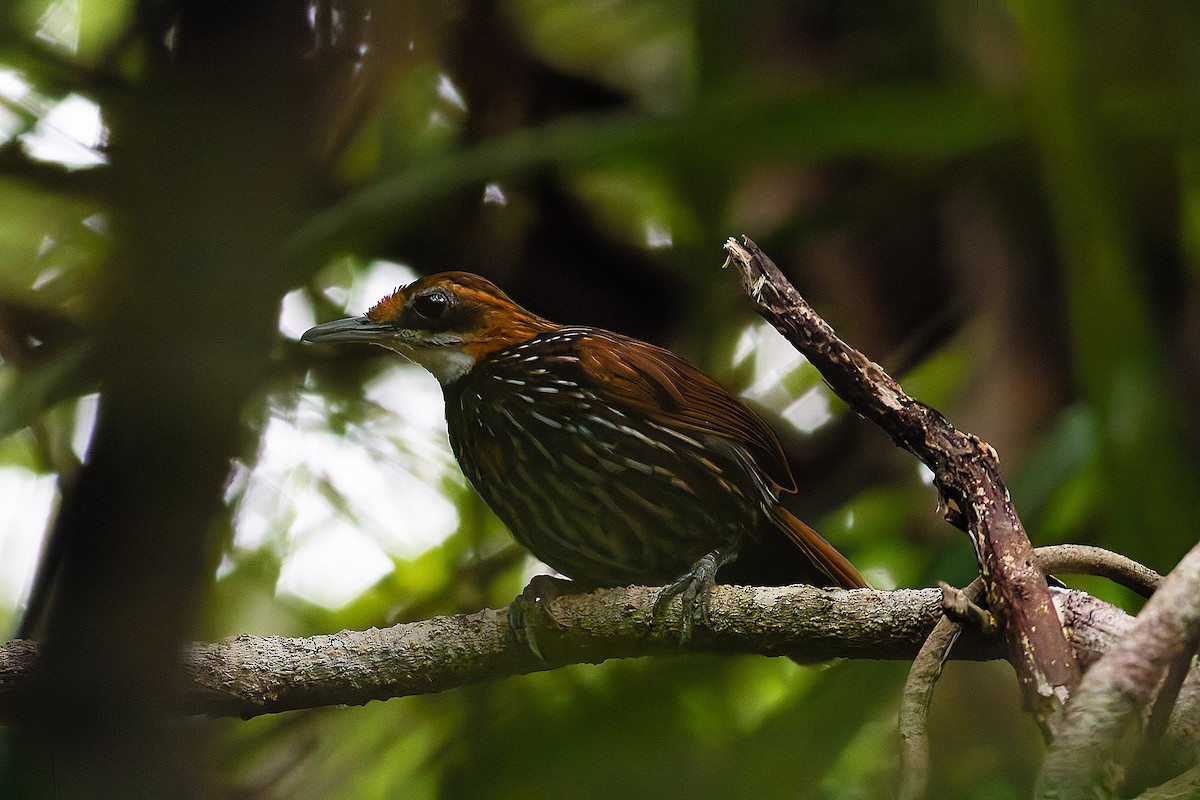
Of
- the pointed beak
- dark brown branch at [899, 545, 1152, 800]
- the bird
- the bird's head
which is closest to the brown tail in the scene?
the bird

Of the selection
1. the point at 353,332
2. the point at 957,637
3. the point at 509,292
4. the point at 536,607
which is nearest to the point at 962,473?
the point at 957,637

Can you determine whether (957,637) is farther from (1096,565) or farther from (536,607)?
(536,607)

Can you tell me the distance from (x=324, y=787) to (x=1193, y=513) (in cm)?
111

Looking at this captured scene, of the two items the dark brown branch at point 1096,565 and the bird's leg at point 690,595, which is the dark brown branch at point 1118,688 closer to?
the dark brown branch at point 1096,565

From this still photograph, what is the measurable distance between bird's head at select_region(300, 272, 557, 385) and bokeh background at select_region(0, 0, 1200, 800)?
1.21 feet

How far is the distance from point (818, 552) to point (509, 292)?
0.65 meters

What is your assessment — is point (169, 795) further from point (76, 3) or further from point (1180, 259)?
point (1180, 259)

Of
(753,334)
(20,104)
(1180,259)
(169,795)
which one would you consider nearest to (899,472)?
(753,334)

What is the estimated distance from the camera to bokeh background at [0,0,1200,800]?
4.04 ft

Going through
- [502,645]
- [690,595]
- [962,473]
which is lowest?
[502,645]

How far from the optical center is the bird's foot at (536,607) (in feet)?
3.52

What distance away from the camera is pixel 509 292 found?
1.58m

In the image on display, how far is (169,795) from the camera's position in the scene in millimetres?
1256

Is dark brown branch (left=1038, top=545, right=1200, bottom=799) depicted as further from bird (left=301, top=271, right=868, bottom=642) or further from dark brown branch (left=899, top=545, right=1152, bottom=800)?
bird (left=301, top=271, right=868, bottom=642)
